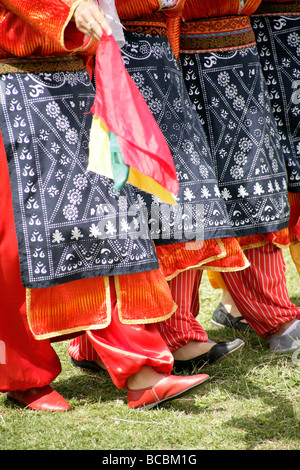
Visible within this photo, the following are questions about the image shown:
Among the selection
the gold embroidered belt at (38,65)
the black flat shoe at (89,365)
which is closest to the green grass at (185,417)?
the black flat shoe at (89,365)

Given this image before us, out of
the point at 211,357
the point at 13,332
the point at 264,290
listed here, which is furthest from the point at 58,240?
the point at 264,290

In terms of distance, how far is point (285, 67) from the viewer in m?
3.38

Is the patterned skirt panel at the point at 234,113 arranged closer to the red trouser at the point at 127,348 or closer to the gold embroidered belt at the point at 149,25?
the gold embroidered belt at the point at 149,25

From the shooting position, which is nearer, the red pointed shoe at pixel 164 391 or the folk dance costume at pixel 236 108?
the red pointed shoe at pixel 164 391

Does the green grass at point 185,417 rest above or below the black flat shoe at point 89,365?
below

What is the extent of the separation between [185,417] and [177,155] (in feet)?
3.67

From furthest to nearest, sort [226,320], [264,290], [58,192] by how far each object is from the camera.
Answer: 1. [226,320]
2. [264,290]
3. [58,192]

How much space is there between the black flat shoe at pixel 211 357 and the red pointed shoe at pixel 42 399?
649mm

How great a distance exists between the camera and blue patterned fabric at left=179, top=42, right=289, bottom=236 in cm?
311

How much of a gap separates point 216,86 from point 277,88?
1.50 feet

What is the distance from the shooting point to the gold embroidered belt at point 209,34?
3.09 metres

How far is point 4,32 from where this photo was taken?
2.43 meters

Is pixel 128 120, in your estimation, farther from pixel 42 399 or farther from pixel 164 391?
pixel 42 399

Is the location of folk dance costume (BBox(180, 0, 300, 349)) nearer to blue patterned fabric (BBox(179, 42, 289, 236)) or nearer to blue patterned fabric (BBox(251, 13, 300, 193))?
blue patterned fabric (BBox(179, 42, 289, 236))
